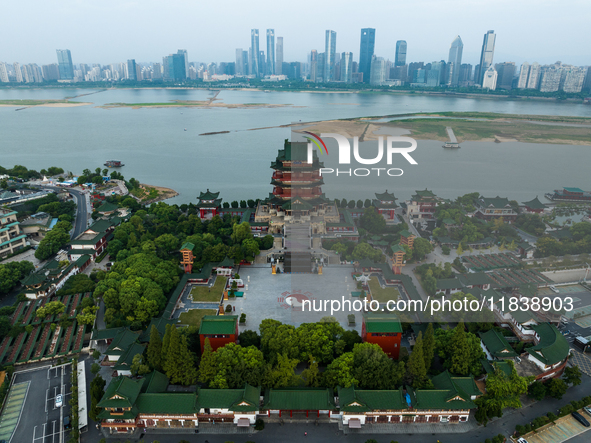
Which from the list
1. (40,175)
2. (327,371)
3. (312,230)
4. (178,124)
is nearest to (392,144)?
(312,230)

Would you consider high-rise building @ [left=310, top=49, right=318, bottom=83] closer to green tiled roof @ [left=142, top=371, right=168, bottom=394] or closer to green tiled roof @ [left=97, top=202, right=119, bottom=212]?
green tiled roof @ [left=97, top=202, right=119, bottom=212]

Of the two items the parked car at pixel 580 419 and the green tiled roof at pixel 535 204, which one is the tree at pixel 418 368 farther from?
the green tiled roof at pixel 535 204

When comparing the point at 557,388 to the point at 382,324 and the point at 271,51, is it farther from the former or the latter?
the point at 271,51

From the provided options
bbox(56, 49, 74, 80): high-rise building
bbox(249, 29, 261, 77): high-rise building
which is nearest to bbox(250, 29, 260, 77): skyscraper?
bbox(249, 29, 261, 77): high-rise building

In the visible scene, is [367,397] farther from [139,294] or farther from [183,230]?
[183,230]

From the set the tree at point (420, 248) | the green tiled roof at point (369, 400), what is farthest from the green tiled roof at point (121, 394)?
the tree at point (420, 248)
